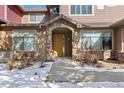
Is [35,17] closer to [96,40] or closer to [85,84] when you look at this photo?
[96,40]

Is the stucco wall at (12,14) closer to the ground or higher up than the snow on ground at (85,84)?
higher up

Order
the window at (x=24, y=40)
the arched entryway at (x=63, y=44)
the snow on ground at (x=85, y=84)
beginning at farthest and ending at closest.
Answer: the arched entryway at (x=63, y=44), the window at (x=24, y=40), the snow on ground at (x=85, y=84)

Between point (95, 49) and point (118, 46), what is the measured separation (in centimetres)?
208

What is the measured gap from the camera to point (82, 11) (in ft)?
69.5

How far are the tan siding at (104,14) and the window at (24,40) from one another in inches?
161

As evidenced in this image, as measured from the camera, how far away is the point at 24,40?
1917 cm

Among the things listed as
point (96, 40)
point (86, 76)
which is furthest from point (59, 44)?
point (86, 76)

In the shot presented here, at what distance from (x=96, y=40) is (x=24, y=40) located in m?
5.96

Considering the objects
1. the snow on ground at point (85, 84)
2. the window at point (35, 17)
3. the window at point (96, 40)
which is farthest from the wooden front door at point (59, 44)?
the snow on ground at point (85, 84)

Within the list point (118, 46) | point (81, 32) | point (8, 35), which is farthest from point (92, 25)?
A: point (8, 35)

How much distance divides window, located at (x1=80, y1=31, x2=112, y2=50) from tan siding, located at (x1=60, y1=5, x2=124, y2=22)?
92.4 inches

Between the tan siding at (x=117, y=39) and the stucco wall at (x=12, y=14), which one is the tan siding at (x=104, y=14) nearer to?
the tan siding at (x=117, y=39)

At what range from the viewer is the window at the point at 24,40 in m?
19.1

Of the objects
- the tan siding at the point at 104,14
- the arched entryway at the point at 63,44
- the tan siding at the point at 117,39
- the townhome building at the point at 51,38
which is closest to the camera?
the tan siding at the point at 117,39
